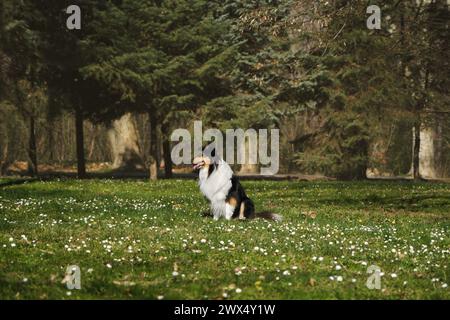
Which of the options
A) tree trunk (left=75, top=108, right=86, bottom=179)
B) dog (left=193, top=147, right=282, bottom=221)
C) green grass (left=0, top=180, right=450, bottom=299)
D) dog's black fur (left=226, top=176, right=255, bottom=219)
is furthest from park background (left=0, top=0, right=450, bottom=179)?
dog (left=193, top=147, right=282, bottom=221)

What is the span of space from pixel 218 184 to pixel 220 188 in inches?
4.0

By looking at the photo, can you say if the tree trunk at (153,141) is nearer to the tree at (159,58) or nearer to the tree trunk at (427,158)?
the tree at (159,58)

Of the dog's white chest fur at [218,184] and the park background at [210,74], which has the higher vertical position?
the park background at [210,74]

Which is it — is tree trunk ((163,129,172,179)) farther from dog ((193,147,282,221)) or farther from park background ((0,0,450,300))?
dog ((193,147,282,221))

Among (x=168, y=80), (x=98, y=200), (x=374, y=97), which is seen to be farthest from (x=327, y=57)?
(x=98, y=200)

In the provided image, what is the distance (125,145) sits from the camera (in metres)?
48.3

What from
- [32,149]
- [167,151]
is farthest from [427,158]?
[32,149]

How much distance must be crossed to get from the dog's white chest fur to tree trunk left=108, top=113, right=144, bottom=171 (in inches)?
1246

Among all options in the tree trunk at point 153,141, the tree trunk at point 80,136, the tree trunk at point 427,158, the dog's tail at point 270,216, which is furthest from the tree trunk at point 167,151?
the dog's tail at point 270,216

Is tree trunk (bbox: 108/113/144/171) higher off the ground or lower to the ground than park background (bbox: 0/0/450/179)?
lower

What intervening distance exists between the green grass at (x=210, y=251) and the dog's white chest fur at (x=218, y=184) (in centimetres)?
65

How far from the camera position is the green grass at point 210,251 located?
8844 millimetres

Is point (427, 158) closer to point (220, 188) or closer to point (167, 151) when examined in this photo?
point (167, 151)

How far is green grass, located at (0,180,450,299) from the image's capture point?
29.0ft
